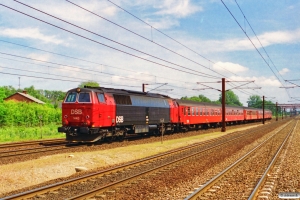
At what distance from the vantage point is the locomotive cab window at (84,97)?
2467cm

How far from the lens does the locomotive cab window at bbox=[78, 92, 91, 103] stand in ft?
80.9

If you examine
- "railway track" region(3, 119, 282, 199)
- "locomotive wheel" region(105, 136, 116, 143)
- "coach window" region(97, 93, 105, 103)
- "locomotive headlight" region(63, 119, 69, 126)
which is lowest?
"railway track" region(3, 119, 282, 199)

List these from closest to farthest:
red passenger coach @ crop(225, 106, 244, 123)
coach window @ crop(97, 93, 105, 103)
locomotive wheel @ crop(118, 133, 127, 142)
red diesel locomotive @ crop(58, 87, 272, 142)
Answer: red diesel locomotive @ crop(58, 87, 272, 142) < coach window @ crop(97, 93, 105, 103) < locomotive wheel @ crop(118, 133, 127, 142) < red passenger coach @ crop(225, 106, 244, 123)

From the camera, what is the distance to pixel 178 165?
55.0 feet

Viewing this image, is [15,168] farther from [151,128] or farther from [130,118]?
[151,128]

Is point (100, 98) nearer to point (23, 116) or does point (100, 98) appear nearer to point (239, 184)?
point (239, 184)

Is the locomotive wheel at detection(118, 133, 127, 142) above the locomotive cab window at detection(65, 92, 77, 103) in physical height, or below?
below

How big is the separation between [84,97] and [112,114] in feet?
8.99

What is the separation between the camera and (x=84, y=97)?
24859 millimetres

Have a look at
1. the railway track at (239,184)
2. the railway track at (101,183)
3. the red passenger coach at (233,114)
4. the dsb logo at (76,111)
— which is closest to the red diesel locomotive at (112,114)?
the dsb logo at (76,111)

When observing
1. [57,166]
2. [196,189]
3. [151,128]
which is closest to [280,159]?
[196,189]

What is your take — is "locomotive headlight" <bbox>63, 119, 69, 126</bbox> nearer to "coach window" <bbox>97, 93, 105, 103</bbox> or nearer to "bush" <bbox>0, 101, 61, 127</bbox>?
"coach window" <bbox>97, 93, 105, 103</bbox>

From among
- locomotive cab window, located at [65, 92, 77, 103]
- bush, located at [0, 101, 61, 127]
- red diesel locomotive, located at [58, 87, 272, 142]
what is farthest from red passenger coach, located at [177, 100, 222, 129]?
bush, located at [0, 101, 61, 127]

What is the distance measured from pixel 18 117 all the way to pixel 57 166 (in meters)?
45.7
